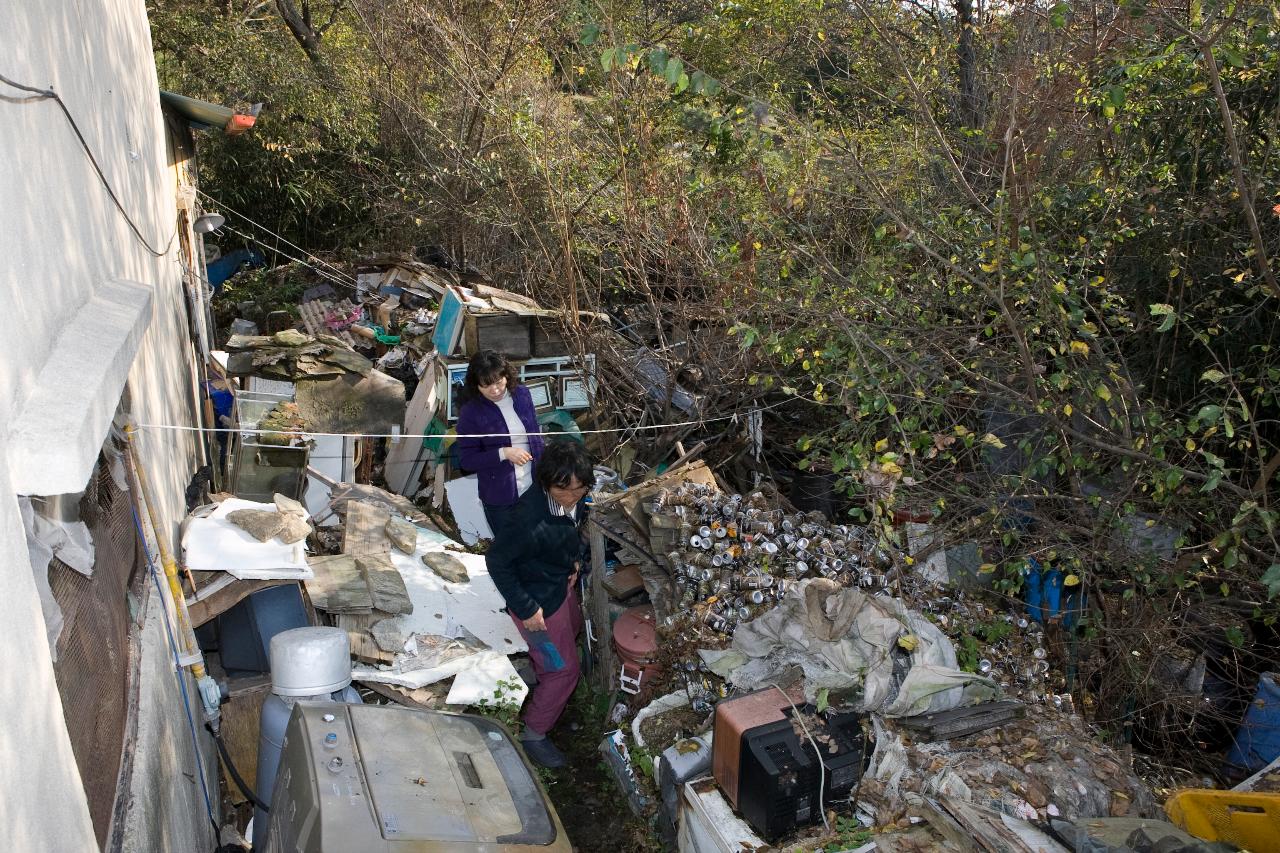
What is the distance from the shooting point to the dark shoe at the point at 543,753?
5.00 meters

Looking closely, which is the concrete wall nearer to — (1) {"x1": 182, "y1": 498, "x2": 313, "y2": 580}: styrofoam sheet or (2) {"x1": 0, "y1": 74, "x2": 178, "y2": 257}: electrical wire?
(2) {"x1": 0, "y1": 74, "x2": 178, "y2": 257}: electrical wire

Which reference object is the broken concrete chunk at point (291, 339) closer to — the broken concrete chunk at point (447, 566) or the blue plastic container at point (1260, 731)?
the broken concrete chunk at point (447, 566)

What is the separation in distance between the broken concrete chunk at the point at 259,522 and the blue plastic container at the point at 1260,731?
4.97 m

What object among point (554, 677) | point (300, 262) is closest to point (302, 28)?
point (300, 262)

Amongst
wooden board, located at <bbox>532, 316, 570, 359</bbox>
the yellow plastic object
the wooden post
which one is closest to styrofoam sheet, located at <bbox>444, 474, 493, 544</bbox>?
wooden board, located at <bbox>532, 316, 570, 359</bbox>

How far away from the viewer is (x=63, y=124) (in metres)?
3.07

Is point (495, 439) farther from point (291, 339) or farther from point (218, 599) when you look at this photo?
point (291, 339)

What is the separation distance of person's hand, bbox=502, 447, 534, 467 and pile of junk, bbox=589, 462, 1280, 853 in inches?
22.1

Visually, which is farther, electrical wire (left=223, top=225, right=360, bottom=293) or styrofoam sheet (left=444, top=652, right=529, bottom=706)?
electrical wire (left=223, top=225, right=360, bottom=293)

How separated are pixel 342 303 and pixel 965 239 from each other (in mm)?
9172

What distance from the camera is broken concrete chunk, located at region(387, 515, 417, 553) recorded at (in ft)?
20.1

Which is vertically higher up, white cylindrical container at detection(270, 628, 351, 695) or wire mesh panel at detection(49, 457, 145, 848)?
wire mesh panel at detection(49, 457, 145, 848)

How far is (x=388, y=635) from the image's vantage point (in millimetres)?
4984

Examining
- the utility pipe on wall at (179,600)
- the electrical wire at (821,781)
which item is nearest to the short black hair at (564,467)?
the electrical wire at (821,781)
